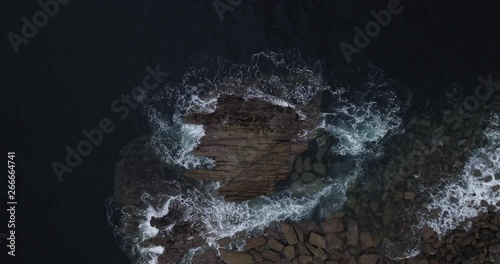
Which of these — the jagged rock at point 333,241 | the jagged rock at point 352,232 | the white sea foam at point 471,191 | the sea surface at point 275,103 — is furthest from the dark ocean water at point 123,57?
the jagged rock at point 333,241

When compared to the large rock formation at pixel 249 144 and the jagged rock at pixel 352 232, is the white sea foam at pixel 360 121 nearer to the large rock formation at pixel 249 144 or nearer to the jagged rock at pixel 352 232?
the large rock formation at pixel 249 144

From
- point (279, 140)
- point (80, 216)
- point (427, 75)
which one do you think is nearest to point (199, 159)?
point (279, 140)

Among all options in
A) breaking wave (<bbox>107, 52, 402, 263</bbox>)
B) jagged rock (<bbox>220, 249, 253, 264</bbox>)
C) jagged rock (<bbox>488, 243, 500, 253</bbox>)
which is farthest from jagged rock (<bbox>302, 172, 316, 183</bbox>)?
jagged rock (<bbox>488, 243, 500, 253</bbox>)

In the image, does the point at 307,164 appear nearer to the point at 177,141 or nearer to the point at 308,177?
the point at 308,177

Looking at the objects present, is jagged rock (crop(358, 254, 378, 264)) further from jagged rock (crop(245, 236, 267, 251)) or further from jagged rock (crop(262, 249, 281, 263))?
jagged rock (crop(245, 236, 267, 251))

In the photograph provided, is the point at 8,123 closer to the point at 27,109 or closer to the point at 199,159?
the point at 27,109

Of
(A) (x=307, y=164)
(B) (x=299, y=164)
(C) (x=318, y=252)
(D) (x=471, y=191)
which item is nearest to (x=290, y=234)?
(C) (x=318, y=252)
